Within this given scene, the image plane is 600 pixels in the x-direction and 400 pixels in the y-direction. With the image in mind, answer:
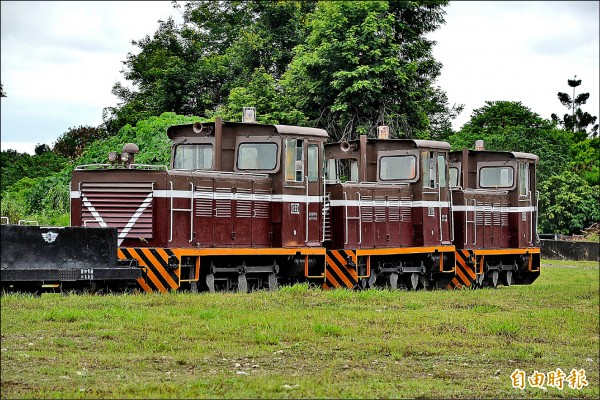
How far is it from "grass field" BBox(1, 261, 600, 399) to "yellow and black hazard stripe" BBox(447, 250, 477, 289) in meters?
6.82

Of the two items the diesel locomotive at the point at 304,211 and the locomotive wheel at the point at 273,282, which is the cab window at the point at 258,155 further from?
the locomotive wheel at the point at 273,282

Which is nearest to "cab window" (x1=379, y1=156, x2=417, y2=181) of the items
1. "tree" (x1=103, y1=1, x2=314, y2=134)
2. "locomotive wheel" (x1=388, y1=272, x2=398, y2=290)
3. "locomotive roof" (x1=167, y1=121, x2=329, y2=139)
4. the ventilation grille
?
"locomotive wheel" (x1=388, y1=272, x2=398, y2=290)

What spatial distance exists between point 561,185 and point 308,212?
37508mm

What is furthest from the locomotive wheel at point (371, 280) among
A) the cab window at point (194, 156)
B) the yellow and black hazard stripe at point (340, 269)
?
the cab window at point (194, 156)

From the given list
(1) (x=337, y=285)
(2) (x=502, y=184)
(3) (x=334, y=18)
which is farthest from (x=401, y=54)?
(1) (x=337, y=285)

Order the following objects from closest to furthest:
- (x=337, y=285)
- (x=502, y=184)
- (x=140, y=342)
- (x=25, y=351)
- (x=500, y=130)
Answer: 1. (x=25, y=351)
2. (x=140, y=342)
3. (x=337, y=285)
4. (x=502, y=184)
5. (x=500, y=130)

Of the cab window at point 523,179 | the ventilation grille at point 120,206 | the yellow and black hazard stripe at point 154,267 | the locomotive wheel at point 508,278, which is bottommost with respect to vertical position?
A: the locomotive wheel at point 508,278

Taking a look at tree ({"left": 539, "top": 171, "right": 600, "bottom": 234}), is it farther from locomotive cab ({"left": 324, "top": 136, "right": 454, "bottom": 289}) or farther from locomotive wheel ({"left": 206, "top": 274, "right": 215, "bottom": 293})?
locomotive wheel ({"left": 206, "top": 274, "right": 215, "bottom": 293})

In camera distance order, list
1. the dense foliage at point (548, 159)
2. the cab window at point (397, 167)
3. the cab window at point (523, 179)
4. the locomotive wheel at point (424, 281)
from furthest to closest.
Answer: the dense foliage at point (548, 159), the cab window at point (523, 179), the locomotive wheel at point (424, 281), the cab window at point (397, 167)

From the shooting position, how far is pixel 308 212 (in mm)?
19000

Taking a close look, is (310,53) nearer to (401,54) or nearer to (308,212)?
(401,54)

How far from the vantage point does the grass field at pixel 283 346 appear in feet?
28.1

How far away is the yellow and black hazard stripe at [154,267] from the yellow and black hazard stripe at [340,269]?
480cm

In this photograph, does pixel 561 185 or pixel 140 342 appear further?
pixel 561 185
